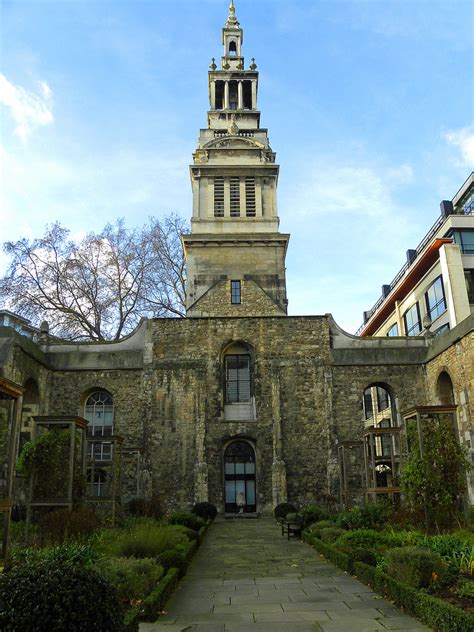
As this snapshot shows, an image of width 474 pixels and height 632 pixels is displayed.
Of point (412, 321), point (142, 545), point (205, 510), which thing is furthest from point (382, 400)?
point (142, 545)

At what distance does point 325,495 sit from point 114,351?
10.8 metres

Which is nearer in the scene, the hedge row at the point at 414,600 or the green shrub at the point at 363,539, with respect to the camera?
the hedge row at the point at 414,600

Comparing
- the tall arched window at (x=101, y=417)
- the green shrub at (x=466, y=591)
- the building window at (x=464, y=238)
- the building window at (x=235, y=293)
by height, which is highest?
the building window at (x=464, y=238)

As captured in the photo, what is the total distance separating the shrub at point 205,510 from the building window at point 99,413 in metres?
5.49

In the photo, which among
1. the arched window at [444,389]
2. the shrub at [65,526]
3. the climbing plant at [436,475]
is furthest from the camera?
the arched window at [444,389]

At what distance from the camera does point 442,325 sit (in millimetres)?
31719

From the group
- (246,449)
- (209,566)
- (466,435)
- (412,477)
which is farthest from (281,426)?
(209,566)

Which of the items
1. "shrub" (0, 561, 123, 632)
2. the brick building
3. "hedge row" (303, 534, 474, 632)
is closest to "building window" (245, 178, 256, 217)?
the brick building

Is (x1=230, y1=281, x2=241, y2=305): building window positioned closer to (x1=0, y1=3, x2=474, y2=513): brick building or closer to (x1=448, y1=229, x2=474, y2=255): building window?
(x1=0, y1=3, x2=474, y2=513): brick building

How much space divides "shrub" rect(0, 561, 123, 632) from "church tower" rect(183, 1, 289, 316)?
2287 centimetres

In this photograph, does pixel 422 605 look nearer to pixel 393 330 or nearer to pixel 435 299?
pixel 435 299

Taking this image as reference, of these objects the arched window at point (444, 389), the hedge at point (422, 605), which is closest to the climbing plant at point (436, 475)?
the hedge at point (422, 605)

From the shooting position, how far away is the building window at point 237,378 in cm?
2506

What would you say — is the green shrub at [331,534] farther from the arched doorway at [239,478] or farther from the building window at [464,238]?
the building window at [464,238]
